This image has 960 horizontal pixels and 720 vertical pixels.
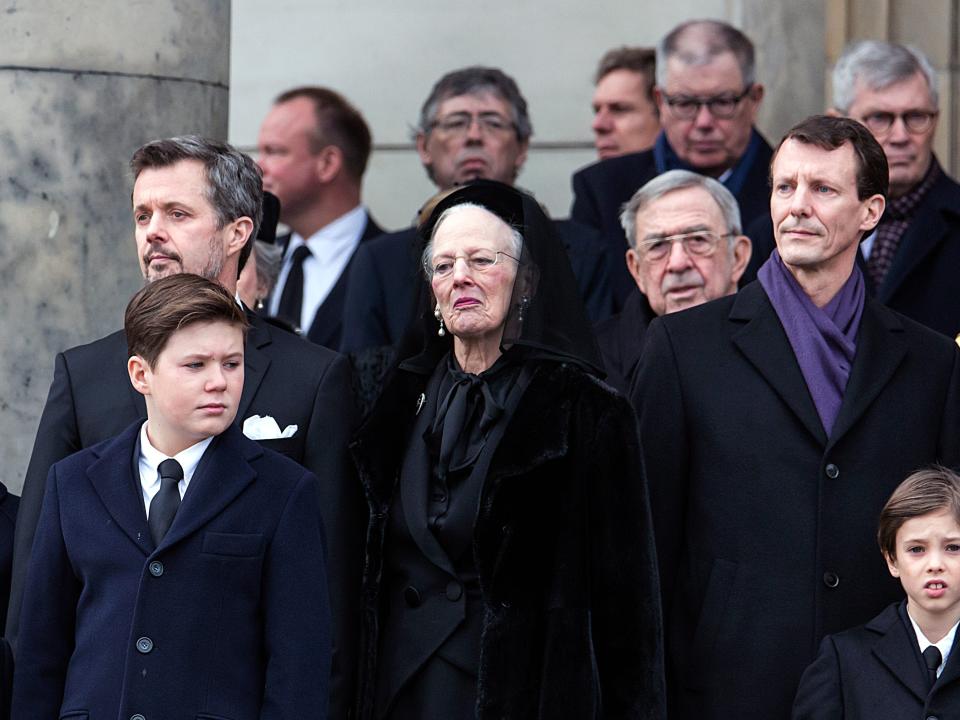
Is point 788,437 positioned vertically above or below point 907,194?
below

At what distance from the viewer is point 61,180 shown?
5.50 meters

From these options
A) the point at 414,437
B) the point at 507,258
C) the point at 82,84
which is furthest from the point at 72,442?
the point at 82,84

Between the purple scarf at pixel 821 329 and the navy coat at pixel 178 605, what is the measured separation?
1.32 m

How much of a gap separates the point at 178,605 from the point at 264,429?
68 centimetres

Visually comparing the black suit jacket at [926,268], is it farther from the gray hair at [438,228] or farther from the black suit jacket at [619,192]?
the gray hair at [438,228]

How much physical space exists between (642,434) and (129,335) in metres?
1.27

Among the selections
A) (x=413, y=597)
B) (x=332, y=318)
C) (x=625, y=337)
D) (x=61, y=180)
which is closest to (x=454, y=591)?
(x=413, y=597)

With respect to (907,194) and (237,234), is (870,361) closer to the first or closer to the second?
(237,234)

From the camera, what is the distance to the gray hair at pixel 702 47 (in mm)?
6484

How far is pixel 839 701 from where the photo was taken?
445cm

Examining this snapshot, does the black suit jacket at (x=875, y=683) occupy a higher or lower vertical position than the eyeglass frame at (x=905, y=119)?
lower

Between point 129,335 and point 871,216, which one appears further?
point 871,216

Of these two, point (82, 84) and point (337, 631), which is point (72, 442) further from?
point (82, 84)

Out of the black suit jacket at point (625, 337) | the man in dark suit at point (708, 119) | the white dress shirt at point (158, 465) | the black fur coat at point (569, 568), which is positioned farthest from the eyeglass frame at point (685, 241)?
the white dress shirt at point (158, 465)
